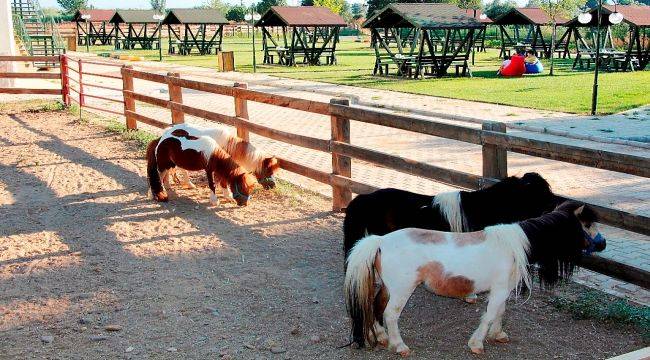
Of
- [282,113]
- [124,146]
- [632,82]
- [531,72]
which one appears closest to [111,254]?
[124,146]

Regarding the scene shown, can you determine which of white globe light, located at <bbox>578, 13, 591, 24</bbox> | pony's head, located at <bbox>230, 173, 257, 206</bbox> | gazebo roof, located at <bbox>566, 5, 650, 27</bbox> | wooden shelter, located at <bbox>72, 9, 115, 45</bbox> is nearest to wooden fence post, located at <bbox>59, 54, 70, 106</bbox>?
pony's head, located at <bbox>230, 173, 257, 206</bbox>

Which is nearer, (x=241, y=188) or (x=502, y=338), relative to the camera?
(x=502, y=338)

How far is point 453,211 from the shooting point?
4707mm

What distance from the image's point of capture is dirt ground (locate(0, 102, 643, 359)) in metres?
4.30

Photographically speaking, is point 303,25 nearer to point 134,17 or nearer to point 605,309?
point 134,17

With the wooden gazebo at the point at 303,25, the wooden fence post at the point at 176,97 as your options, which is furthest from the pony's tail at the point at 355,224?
the wooden gazebo at the point at 303,25

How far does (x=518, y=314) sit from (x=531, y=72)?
2305 cm

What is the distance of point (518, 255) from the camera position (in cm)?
397

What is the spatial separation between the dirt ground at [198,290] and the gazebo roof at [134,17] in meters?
46.1

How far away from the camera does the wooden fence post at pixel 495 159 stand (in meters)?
5.34

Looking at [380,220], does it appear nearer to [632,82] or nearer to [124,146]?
[124,146]

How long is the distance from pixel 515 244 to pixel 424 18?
2291cm

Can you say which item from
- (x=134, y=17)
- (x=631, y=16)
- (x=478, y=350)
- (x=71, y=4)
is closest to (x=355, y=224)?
(x=478, y=350)

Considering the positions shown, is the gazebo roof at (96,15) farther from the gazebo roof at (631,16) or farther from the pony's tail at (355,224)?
the pony's tail at (355,224)
